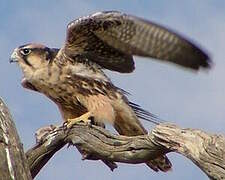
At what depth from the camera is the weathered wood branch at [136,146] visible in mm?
5820

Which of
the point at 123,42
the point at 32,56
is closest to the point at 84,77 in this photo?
the point at 32,56

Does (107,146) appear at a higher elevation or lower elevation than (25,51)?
lower

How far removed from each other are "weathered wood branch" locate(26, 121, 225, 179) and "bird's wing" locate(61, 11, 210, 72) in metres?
0.56

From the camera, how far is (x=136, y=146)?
641cm

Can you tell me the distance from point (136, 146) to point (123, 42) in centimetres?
87

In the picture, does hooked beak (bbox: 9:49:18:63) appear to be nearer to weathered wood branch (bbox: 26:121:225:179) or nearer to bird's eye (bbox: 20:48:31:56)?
bird's eye (bbox: 20:48:31:56)

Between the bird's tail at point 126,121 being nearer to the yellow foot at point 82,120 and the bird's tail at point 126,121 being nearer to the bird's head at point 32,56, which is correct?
the yellow foot at point 82,120

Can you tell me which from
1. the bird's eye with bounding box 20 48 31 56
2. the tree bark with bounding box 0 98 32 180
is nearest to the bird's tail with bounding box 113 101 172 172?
the bird's eye with bounding box 20 48 31 56

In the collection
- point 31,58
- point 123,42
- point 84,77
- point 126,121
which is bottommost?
point 126,121

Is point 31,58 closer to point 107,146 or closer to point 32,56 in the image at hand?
point 32,56

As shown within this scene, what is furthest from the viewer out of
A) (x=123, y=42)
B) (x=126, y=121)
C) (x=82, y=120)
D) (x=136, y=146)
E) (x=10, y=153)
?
(x=126, y=121)

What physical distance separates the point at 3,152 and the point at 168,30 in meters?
1.52

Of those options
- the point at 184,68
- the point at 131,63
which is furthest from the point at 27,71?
the point at 184,68

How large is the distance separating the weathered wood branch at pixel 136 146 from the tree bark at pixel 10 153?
813 mm
